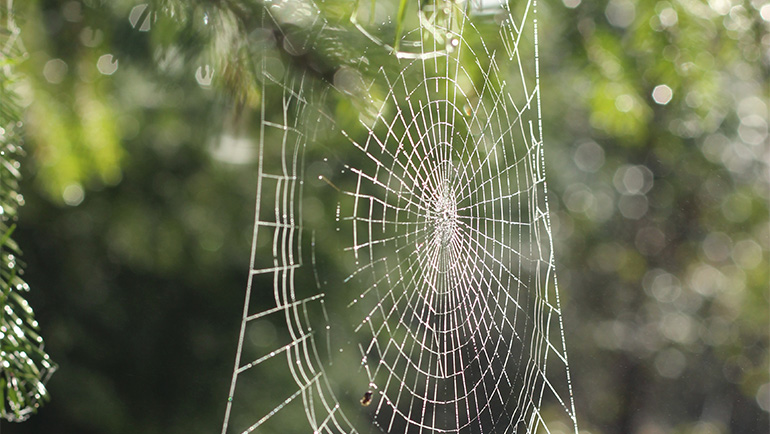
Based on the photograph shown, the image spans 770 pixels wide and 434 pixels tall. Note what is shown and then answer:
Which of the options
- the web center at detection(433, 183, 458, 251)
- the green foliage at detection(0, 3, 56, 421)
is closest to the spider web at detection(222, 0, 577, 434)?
the web center at detection(433, 183, 458, 251)

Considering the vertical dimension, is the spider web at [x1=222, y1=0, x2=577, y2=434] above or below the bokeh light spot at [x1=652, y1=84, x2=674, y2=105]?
below

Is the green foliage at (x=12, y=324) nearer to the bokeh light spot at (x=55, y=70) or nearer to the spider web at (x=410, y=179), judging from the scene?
the spider web at (x=410, y=179)

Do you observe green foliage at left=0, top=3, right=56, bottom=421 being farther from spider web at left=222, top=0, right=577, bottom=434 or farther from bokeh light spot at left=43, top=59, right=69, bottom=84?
bokeh light spot at left=43, top=59, right=69, bottom=84

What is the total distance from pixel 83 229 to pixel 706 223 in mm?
4403

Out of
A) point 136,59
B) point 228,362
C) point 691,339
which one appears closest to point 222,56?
point 136,59

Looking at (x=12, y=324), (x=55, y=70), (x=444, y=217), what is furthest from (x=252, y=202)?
(x=12, y=324)

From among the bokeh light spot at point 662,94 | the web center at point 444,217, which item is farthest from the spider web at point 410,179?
the bokeh light spot at point 662,94

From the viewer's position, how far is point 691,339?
→ 596 cm

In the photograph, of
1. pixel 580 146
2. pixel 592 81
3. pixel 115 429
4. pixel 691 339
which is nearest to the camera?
pixel 592 81

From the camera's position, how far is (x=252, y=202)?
2365 millimetres

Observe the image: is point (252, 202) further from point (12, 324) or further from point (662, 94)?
point (12, 324)

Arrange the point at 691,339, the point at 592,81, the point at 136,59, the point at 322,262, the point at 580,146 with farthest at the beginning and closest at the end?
the point at 691,339, the point at 580,146, the point at 322,262, the point at 592,81, the point at 136,59

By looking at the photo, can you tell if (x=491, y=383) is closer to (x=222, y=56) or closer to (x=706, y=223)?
(x=222, y=56)

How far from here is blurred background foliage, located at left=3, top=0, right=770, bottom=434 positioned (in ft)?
3.34
